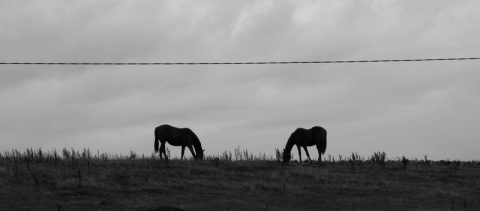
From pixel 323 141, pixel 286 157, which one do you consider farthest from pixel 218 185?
pixel 323 141

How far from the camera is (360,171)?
28.2 metres

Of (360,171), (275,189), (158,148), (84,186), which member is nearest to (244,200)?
(275,189)

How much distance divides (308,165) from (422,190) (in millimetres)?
6732

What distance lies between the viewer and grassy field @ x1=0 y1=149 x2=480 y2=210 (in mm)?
20500

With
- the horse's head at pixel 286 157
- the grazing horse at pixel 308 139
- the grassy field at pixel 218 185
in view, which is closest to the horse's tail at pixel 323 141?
the grazing horse at pixel 308 139

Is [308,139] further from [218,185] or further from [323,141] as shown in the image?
[218,185]

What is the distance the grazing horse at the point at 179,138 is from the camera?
3250cm

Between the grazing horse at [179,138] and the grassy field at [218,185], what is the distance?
3.21 m

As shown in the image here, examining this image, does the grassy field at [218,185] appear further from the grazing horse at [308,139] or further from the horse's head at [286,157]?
the grazing horse at [308,139]

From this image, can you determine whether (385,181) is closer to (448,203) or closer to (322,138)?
(448,203)

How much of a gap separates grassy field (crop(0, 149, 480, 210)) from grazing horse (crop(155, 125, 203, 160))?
10.5 feet

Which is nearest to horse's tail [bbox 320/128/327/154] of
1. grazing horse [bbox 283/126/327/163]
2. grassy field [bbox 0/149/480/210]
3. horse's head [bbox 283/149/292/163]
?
grazing horse [bbox 283/126/327/163]

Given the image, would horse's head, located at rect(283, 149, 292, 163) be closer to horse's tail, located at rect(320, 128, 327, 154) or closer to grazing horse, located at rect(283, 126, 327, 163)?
grazing horse, located at rect(283, 126, 327, 163)

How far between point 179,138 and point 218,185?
9.97 metres
